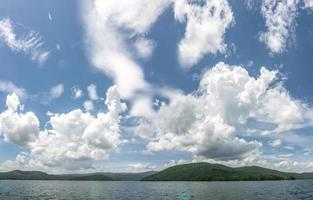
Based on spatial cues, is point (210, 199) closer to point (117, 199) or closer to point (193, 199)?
point (193, 199)

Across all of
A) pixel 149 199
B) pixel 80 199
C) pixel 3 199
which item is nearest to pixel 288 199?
pixel 149 199

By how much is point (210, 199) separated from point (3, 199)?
77.7 m

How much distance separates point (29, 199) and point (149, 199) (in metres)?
45.8

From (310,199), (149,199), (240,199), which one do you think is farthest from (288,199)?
(149,199)

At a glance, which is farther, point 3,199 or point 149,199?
point 149,199

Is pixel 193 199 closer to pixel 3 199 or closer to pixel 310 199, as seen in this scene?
pixel 310 199

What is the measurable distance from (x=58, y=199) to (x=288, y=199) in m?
87.0

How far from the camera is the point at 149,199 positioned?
123688 millimetres

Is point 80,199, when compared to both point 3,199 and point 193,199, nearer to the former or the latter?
point 3,199

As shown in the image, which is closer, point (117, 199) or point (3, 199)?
point (3, 199)

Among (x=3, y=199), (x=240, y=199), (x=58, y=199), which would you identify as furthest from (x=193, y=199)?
(x=3, y=199)

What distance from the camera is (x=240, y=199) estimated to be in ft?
383

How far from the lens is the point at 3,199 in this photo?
115000 millimetres

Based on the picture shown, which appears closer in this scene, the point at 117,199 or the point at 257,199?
the point at 257,199
